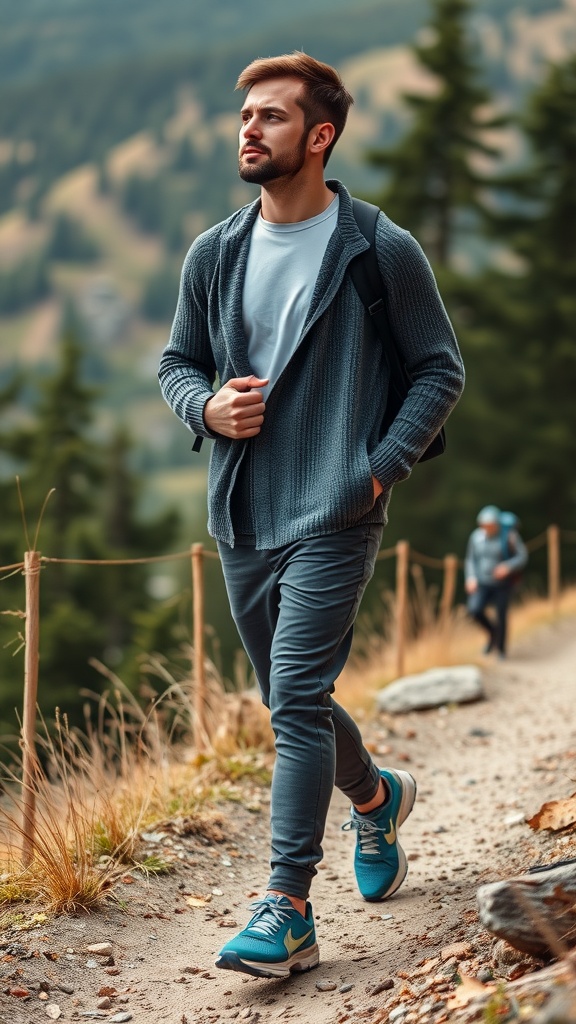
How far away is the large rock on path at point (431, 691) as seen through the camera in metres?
7.80

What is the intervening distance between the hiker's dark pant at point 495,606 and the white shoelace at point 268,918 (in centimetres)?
891

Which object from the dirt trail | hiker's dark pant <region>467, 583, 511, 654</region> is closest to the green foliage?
hiker's dark pant <region>467, 583, 511, 654</region>

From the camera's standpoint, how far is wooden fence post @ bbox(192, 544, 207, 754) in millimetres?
5570

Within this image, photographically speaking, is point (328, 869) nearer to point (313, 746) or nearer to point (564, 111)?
point (313, 746)

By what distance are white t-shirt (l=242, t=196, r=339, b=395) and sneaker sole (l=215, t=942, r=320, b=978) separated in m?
1.36

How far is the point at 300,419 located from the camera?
300 cm

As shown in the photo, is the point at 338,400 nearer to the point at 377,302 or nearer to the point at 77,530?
the point at 377,302

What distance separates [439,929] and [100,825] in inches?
49.8

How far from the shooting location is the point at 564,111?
82.5 ft

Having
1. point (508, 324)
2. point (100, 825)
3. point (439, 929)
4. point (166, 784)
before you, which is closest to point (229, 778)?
point (166, 784)

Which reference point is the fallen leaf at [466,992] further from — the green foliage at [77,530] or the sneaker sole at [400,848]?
the green foliage at [77,530]

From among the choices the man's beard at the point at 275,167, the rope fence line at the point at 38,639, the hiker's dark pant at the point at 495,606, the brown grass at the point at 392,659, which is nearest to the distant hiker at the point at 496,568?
the hiker's dark pant at the point at 495,606

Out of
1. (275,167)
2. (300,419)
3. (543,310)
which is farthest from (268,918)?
(543,310)

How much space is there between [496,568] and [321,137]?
887 centimetres
